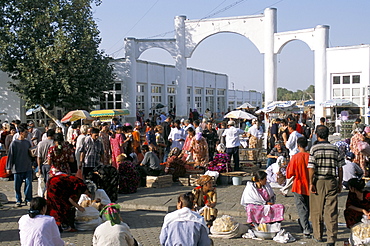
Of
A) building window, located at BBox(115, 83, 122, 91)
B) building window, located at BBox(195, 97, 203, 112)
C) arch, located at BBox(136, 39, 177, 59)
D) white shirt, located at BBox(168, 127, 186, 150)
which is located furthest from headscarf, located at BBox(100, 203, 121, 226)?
building window, located at BBox(195, 97, 203, 112)

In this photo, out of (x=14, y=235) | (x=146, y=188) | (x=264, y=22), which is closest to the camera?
(x=14, y=235)

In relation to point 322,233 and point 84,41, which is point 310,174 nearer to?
point 322,233

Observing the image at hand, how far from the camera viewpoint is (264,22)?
90.3 feet

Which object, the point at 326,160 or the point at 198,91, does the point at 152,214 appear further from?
the point at 198,91

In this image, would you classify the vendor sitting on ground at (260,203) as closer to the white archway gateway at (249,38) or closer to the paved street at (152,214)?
the paved street at (152,214)

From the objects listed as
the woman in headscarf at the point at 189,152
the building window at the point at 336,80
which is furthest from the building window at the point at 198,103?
the woman in headscarf at the point at 189,152

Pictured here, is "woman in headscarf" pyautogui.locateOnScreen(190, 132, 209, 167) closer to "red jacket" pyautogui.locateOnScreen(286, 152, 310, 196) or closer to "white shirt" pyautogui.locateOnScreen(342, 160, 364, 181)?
"white shirt" pyautogui.locateOnScreen(342, 160, 364, 181)

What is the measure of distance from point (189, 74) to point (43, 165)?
96.4ft

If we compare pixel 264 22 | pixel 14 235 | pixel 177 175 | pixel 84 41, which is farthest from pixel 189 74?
pixel 14 235

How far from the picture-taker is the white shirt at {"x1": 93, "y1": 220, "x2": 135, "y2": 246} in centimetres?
587

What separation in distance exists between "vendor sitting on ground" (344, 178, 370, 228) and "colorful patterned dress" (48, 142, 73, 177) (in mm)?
5658

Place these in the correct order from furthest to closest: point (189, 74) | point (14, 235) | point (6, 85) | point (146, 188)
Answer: point (189, 74) < point (6, 85) < point (146, 188) < point (14, 235)

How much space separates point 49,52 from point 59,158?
13872 millimetres

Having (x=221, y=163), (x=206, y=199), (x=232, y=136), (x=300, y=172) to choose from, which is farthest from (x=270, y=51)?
(x=300, y=172)
